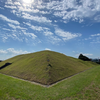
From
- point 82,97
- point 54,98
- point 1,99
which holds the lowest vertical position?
point 1,99

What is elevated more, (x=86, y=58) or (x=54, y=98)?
(x=86, y=58)

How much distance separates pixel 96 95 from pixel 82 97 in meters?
1.87

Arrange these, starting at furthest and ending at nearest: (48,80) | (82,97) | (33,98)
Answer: (48,80)
(33,98)
(82,97)

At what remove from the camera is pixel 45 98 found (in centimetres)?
979

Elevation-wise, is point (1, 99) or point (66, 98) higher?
point (66, 98)

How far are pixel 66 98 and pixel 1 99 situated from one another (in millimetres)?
8631

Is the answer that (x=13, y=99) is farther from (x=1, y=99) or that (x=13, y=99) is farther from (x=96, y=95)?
(x=96, y=95)

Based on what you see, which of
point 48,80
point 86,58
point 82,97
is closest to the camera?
point 82,97

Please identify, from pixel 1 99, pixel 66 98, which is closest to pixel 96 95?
pixel 66 98

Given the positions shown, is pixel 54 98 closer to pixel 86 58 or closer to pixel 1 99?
pixel 1 99

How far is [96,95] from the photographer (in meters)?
9.18

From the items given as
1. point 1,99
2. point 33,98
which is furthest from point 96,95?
point 1,99

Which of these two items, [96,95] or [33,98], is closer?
[96,95]

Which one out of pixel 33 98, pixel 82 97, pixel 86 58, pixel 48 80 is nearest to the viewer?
pixel 82 97
